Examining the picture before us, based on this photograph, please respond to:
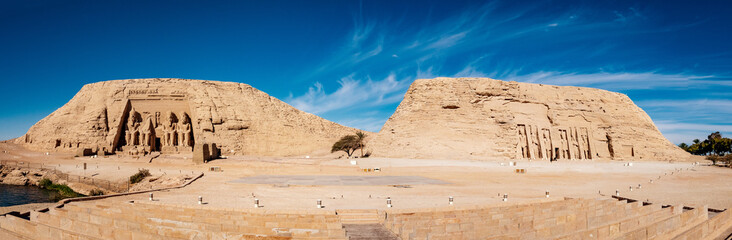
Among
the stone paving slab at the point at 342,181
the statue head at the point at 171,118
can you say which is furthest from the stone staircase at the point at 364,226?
the statue head at the point at 171,118

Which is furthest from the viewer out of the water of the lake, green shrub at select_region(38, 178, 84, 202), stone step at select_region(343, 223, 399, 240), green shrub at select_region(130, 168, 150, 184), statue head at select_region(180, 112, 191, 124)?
statue head at select_region(180, 112, 191, 124)

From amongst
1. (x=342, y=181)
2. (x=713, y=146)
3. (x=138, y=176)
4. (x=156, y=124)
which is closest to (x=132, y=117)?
(x=156, y=124)

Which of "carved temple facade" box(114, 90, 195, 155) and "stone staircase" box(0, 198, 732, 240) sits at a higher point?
"carved temple facade" box(114, 90, 195, 155)

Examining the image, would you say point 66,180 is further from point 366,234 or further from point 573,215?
point 573,215

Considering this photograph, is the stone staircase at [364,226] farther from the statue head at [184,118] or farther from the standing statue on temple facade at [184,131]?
the statue head at [184,118]

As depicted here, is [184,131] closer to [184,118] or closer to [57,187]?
[184,118]

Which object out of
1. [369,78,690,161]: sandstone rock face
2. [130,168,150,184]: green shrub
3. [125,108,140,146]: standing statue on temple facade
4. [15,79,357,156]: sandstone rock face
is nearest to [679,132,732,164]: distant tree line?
[369,78,690,161]: sandstone rock face

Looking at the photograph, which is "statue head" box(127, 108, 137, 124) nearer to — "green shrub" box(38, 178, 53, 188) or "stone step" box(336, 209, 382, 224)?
"green shrub" box(38, 178, 53, 188)

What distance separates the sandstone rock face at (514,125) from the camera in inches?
1373

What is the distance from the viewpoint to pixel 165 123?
46.7m

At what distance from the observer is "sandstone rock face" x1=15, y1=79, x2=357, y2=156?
43375 millimetres

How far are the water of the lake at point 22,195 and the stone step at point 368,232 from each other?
2284 centimetres

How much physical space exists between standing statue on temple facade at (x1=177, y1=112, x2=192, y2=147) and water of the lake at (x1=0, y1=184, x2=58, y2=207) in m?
18.3

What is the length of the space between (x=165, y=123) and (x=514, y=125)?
39713 mm
